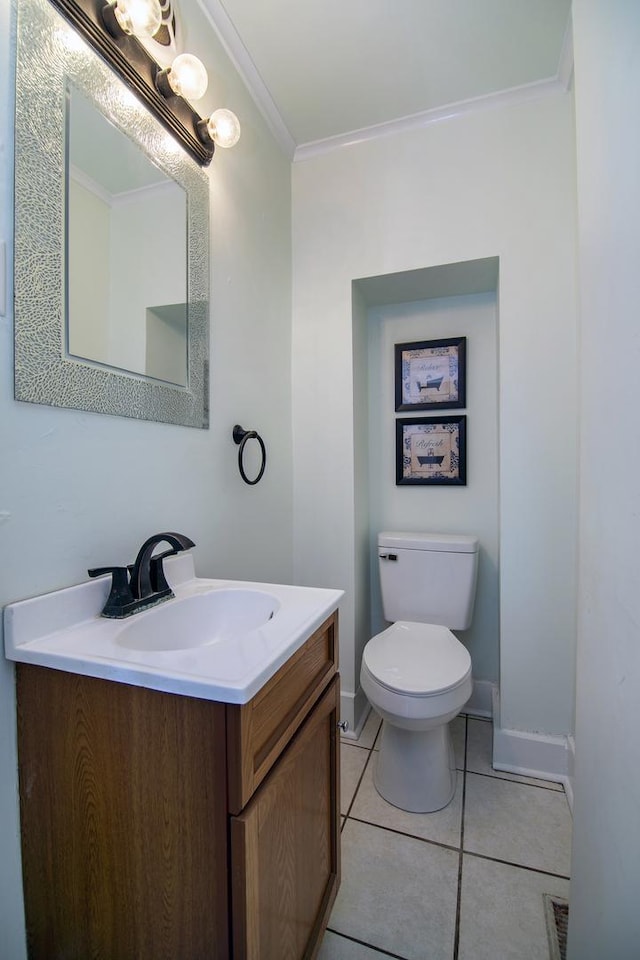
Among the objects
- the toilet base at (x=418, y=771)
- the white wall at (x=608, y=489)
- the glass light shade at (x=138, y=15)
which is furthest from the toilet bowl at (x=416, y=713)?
the glass light shade at (x=138, y=15)

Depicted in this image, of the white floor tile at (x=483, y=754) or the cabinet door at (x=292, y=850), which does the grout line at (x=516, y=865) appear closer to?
the white floor tile at (x=483, y=754)

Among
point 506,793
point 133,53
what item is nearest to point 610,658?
point 506,793

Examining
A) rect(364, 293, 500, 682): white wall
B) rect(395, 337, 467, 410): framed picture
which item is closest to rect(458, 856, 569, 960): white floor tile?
rect(364, 293, 500, 682): white wall

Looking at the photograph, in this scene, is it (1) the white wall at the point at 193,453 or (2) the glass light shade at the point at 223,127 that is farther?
(2) the glass light shade at the point at 223,127

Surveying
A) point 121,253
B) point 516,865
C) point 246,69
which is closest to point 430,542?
point 516,865

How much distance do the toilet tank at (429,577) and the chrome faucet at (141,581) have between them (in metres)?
1.11

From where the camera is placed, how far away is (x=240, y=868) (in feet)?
1.89

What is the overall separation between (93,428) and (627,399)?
978mm

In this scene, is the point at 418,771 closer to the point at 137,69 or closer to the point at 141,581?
the point at 141,581

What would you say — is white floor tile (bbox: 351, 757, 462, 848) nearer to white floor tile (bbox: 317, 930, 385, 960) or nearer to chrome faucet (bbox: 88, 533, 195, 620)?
white floor tile (bbox: 317, 930, 385, 960)

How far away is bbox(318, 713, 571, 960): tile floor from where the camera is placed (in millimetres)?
979

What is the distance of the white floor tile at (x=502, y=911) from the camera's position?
0.96m

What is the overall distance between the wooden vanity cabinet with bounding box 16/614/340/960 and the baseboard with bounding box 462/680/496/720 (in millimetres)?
1398

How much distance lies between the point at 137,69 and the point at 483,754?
2489 millimetres
